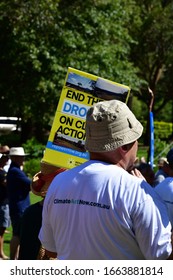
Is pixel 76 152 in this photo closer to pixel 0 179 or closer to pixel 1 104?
pixel 0 179

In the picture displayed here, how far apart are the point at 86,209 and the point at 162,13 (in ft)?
118

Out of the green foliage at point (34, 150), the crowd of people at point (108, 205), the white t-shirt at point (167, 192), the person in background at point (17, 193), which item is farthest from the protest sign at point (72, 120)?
the green foliage at point (34, 150)

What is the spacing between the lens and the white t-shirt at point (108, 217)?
317 centimetres

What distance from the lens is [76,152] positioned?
568cm

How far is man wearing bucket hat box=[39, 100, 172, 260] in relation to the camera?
3170 mm

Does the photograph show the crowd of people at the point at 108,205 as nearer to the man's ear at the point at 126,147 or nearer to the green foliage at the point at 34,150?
the man's ear at the point at 126,147

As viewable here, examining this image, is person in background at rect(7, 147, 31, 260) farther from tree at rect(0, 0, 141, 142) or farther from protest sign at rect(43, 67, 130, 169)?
tree at rect(0, 0, 141, 142)

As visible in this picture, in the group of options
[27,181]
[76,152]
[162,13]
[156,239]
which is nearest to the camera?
[156,239]

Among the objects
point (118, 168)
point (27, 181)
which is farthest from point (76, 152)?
point (27, 181)

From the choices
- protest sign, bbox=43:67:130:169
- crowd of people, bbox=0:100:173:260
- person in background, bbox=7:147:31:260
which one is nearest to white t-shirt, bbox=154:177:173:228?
crowd of people, bbox=0:100:173:260

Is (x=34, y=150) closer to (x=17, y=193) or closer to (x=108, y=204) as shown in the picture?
(x=17, y=193)

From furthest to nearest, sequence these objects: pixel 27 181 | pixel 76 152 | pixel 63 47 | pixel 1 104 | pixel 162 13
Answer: pixel 162 13, pixel 1 104, pixel 63 47, pixel 27 181, pixel 76 152

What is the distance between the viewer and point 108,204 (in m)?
3.23
